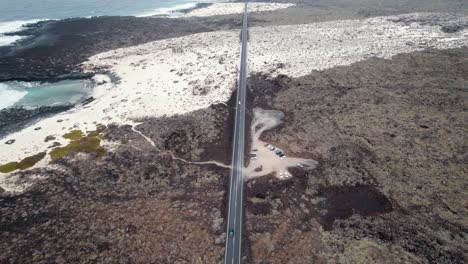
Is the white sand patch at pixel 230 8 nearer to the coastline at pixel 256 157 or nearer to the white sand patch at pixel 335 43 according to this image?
the white sand patch at pixel 335 43

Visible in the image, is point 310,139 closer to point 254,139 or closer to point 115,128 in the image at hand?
point 254,139

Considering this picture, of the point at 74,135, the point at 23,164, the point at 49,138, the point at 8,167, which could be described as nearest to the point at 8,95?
the point at 49,138

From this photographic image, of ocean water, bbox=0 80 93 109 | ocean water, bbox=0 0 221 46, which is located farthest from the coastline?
ocean water, bbox=0 0 221 46

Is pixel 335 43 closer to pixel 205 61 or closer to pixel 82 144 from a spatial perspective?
pixel 205 61

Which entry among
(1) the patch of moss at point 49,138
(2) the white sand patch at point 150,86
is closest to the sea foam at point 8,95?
(2) the white sand patch at point 150,86

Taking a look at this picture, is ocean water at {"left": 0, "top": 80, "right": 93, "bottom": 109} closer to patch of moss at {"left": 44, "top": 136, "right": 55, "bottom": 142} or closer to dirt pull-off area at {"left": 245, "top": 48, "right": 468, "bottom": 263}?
patch of moss at {"left": 44, "top": 136, "right": 55, "bottom": 142}

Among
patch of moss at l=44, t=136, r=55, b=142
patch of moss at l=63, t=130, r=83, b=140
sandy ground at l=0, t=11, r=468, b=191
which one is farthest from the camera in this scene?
sandy ground at l=0, t=11, r=468, b=191

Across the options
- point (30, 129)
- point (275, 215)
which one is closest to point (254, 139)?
→ point (275, 215)
